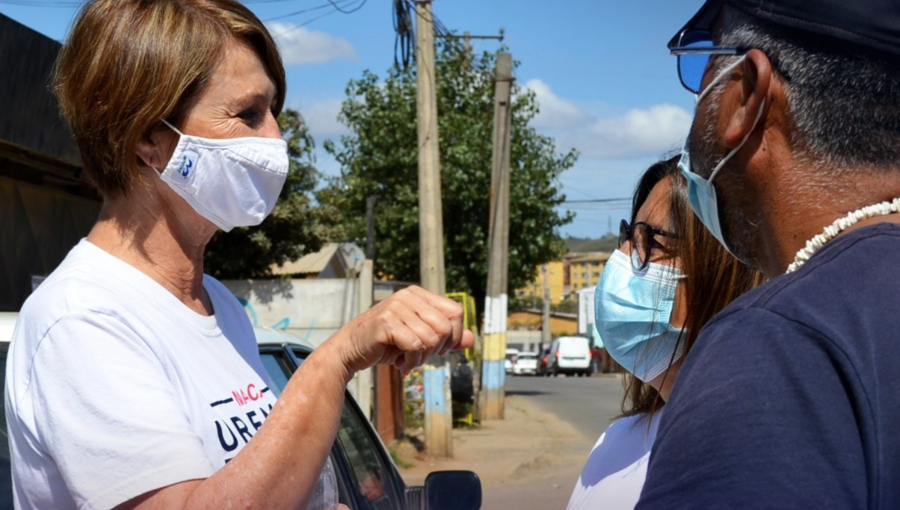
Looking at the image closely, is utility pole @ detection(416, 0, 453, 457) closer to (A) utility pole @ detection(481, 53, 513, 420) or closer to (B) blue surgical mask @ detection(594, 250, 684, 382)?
(A) utility pole @ detection(481, 53, 513, 420)

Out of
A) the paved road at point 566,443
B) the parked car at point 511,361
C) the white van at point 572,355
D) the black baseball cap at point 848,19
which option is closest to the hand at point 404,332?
the black baseball cap at point 848,19

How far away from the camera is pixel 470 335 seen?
5.56 feet

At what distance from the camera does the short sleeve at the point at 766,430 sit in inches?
37.8

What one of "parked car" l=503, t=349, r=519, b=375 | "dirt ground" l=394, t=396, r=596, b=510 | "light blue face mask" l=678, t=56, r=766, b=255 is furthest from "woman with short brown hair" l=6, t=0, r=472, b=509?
"parked car" l=503, t=349, r=519, b=375

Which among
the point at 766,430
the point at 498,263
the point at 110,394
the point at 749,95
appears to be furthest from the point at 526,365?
the point at 766,430

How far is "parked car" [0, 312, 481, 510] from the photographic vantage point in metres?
2.86

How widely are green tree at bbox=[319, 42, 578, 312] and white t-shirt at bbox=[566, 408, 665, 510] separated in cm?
1993

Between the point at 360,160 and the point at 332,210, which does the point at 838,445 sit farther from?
the point at 360,160

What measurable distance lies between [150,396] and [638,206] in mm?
1570

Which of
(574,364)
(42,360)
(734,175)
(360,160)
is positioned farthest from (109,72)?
(574,364)

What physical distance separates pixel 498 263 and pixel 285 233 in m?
6.64

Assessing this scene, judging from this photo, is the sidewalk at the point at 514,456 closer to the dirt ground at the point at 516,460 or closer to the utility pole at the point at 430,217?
the dirt ground at the point at 516,460

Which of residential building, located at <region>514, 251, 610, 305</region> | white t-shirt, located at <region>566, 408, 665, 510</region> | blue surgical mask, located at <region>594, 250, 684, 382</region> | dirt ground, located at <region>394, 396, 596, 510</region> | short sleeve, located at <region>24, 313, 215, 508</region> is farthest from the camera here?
residential building, located at <region>514, 251, 610, 305</region>

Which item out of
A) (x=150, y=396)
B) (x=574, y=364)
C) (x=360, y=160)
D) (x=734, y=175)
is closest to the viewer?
(x=734, y=175)
